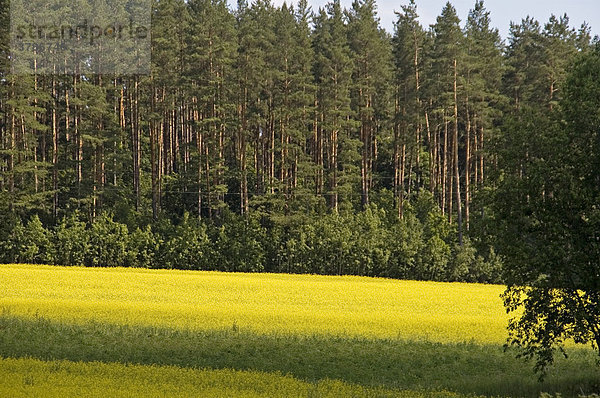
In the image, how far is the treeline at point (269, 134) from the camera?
60.4 m

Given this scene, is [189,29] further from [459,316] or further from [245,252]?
[459,316]

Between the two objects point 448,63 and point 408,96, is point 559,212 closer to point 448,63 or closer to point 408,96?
point 448,63

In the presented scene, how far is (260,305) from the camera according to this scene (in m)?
37.1

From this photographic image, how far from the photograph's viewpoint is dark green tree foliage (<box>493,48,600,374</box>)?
752 inches

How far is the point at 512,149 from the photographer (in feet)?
66.6

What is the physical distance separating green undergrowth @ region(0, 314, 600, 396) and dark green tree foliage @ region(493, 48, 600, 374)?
7.62ft

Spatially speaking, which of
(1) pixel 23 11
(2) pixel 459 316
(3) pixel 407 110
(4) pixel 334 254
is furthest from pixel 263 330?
(1) pixel 23 11

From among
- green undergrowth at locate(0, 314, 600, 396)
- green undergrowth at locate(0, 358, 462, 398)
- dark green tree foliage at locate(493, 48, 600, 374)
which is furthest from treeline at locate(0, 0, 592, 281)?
green undergrowth at locate(0, 358, 462, 398)

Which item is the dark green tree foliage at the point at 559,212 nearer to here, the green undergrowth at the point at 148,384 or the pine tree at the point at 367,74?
the green undergrowth at the point at 148,384

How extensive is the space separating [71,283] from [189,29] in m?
38.6

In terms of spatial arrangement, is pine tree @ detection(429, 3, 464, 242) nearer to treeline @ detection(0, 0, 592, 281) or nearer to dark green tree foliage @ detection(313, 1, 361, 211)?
treeline @ detection(0, 0, 592, 281)

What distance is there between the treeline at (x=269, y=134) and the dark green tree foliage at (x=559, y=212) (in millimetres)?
36536

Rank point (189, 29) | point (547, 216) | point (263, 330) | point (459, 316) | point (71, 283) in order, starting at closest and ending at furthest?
point (547, 216)
point (263, 330)
point (459, 316)
point (71, 283)
point (189, 29)

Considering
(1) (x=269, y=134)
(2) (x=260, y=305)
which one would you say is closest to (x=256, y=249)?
(1) (x=269, y=134)
